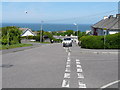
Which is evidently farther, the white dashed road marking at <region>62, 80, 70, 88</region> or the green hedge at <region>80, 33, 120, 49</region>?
the green hedge at <region>80, 33, 120, 49</region>

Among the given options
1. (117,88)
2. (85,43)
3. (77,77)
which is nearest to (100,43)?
(85,43)

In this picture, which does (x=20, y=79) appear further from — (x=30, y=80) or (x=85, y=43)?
(x=85, y=43)

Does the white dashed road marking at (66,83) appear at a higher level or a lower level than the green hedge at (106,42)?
lower

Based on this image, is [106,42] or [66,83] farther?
[106,42]

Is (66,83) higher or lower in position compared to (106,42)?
lower

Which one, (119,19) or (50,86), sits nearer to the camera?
(50,86)

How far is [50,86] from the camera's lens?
785cm

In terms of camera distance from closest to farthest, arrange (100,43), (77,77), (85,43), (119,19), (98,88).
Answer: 1. (98,88)
2. (77,77)
3. (100,43)
4. (85,43)
5. (119,19)

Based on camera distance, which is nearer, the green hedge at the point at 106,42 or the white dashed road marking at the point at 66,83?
the white dashed road marking at the point at 66,83

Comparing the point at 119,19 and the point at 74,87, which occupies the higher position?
the point at 119,19

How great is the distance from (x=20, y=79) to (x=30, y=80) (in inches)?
18.6

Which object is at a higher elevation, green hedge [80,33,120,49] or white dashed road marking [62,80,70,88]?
green hedge [80,33,120,49]

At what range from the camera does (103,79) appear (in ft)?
30.4

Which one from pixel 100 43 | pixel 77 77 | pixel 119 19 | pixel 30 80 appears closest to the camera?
pixel 30 80
